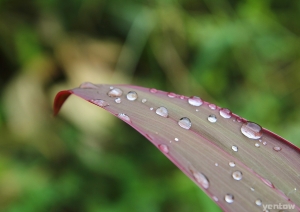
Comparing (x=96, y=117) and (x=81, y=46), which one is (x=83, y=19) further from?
(x=96, y=117)

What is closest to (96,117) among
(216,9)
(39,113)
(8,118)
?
(39,113)

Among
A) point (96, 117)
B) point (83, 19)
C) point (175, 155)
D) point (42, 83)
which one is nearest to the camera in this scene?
point (175, 155)

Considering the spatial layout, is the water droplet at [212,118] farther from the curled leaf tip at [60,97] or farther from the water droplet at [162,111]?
the curled leaf tip at [60,97]

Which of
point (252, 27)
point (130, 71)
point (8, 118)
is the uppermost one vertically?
point (252, 27)

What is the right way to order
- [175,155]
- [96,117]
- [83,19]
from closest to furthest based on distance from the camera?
[175,155], [96,117], [83,19]

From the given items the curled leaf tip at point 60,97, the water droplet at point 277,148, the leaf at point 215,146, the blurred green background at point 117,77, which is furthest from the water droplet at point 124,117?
the blurred green background at point 117,77

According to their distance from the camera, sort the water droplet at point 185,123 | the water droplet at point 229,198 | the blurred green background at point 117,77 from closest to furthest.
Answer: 1. the water droplet at point 229,198
2. the water droplet at point 185,123
3. the blurred green background at point 117,77

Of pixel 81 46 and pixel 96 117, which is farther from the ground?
pixel 81 46
